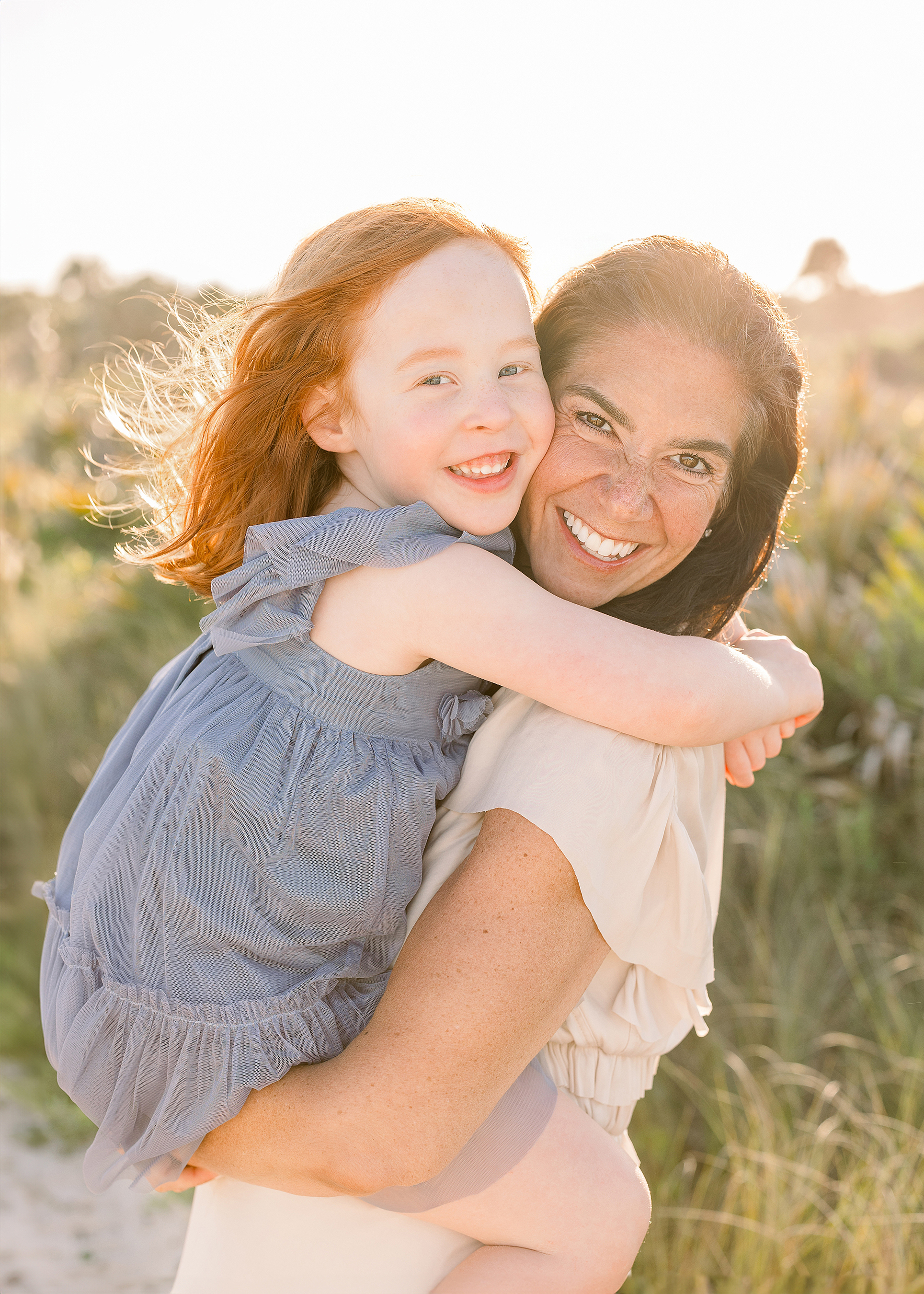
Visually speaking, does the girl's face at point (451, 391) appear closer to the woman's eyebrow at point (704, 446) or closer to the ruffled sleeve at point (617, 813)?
the woman's eyebrow at point (704, 446)

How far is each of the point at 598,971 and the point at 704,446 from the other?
104cm

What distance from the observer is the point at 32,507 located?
1092 centimetres

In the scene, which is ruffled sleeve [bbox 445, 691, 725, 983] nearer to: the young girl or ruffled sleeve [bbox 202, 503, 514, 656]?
the young girl

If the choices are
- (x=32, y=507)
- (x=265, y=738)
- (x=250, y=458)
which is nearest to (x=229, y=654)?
(x=265, y=738)

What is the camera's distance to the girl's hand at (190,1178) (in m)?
1.77

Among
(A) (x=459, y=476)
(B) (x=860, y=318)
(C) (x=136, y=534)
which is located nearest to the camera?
(A) (x=459, y=476)

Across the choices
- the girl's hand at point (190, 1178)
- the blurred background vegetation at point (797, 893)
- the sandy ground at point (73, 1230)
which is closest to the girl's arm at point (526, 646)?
the girl's hand at point (190, 1178)

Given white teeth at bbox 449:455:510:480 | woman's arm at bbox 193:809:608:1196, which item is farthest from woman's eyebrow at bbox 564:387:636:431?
woman's arm at bbox 193:809:608:1196

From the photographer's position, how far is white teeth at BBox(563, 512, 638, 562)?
202 cm

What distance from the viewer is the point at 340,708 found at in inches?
68.3

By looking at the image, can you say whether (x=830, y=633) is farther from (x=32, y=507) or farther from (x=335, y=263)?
(x=32, y=507)

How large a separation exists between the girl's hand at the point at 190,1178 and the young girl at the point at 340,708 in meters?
0.03

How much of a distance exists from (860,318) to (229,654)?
41.6 m

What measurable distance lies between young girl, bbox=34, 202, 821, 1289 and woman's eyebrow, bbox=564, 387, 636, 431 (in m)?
0.09
